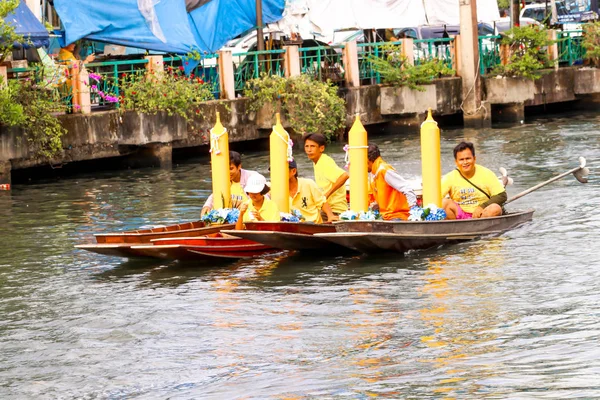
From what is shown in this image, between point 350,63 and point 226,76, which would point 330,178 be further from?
point 350,63

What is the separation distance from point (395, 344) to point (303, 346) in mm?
741

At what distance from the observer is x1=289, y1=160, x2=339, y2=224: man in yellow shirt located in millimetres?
13688

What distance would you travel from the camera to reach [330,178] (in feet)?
46.1

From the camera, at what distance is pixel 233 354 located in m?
9.62

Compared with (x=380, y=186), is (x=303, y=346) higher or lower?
lower

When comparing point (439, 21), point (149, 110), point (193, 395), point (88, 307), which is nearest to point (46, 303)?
point (88, 307)

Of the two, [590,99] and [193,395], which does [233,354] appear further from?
[590,99]

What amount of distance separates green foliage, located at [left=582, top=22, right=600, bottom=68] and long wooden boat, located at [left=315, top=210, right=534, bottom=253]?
18.2m

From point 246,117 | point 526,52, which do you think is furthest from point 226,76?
point 526,52

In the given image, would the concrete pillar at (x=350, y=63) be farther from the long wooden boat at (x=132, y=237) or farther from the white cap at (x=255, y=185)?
the white cap at (x=255, y=185)

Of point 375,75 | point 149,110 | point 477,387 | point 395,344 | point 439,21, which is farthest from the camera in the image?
point 439,21

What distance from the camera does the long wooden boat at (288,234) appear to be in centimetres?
1280

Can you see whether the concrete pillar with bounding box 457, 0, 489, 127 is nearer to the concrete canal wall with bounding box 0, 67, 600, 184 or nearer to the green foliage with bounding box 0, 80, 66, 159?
the concrete canal wall with bounding box 0, 67, 600, 184

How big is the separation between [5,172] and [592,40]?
16.6m
